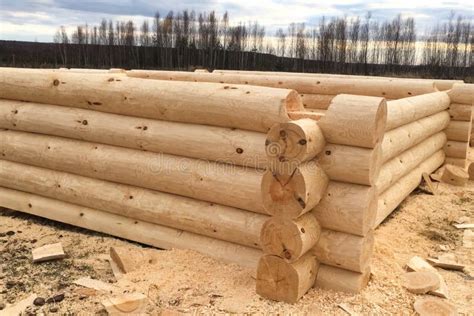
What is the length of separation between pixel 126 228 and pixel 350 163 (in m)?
2.76

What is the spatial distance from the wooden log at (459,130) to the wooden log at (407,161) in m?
0.19

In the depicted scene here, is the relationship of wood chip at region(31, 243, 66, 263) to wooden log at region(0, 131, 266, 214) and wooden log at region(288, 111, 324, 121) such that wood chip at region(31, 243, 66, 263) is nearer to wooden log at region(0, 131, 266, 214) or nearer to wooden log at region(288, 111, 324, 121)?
wooden log at region(0, 131, 266, 214)

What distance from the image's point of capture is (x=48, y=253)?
189 inches

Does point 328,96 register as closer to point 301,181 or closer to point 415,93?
point 415,93

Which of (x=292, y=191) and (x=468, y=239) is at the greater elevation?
(x=292, y=191)

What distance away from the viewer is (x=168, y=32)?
44.5 meters

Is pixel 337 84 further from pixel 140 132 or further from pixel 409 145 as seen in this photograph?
pixel 140 132

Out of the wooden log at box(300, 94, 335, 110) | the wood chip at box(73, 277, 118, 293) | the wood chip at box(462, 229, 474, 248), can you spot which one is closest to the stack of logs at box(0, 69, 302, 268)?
the wood chip at box(73, 277, 118, 293)

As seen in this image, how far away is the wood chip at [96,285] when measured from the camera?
162 inches

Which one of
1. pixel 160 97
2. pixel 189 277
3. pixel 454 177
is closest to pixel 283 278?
pixel 189 277

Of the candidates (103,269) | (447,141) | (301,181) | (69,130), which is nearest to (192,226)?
(103,269)

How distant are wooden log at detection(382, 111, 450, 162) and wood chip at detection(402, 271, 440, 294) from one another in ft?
5.48

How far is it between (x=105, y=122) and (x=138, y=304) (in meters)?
2.41

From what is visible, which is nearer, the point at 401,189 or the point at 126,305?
the point at 126,305
